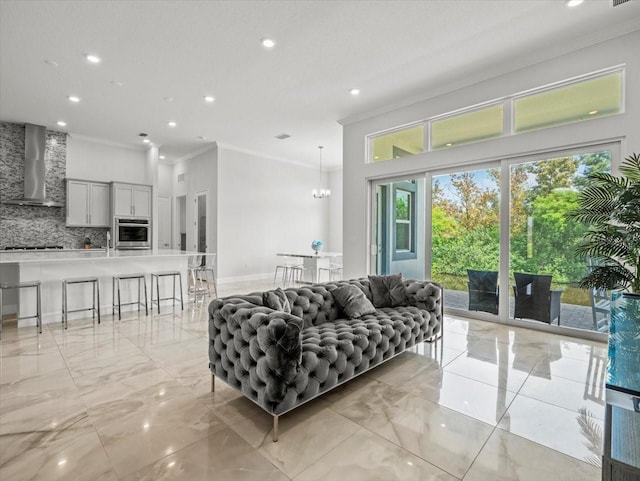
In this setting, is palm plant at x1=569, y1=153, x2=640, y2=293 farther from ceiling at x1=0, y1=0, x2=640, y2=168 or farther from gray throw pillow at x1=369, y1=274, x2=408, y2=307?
ceiling at x1=0, y1=0, x2=640, y2=168

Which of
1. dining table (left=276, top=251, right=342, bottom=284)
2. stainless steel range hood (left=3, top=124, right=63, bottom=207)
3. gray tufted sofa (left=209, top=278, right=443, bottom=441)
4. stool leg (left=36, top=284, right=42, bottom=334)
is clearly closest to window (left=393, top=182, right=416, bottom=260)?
dining table (left=276, top=251, right=342, bottom=284)

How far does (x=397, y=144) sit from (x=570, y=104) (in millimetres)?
2436

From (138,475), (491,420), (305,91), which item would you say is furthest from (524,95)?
(138,475)

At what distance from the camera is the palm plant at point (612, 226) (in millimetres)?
2609

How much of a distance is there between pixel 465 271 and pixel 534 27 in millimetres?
3209

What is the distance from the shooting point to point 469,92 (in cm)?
479

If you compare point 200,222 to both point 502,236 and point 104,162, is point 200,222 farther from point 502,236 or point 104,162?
point 502,236

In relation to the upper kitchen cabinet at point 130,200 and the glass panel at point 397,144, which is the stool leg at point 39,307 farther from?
the glass panel at point 397,144

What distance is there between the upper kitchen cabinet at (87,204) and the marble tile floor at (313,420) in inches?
173

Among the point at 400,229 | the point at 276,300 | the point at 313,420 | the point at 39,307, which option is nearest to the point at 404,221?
the point at 400,229

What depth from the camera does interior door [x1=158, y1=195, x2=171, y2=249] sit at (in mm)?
10088

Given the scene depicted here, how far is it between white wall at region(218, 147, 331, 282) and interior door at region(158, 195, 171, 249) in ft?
9.94

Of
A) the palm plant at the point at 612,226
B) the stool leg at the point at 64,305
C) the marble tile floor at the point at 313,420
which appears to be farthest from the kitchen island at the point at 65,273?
the palm plant at the point at 612,226

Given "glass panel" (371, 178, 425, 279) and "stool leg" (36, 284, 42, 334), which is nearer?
"stool leg" (36, 284, 42, 334)
